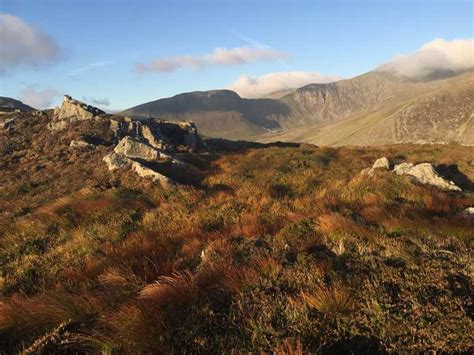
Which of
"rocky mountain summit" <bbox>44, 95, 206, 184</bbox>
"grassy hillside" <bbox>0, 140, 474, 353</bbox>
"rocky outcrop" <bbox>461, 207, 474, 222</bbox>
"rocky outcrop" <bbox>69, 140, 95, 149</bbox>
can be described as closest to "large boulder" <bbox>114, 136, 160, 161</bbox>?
"rocky mountain summit" <bbox>44, 95, 206, 184</bbox>

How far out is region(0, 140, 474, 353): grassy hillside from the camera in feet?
12.3

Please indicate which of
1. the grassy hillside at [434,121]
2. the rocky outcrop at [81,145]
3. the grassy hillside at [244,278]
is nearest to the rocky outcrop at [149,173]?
the grassy hillside at [244,278]

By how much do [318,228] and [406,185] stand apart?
7.45 meters

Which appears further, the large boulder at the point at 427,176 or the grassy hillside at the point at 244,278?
the large boulder at the point at 427,176

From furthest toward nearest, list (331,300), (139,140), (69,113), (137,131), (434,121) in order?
(434,121) < (69,113) < (137,131) < (139,140) < (331,300)

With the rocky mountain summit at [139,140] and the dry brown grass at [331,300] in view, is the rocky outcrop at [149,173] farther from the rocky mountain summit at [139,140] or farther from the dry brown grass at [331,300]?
the dry brown grass at [331,300]

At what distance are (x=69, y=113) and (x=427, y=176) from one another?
2793 cm

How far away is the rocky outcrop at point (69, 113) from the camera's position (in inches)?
1083

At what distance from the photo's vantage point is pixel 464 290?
4582mm

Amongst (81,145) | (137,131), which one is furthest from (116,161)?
(137,131)

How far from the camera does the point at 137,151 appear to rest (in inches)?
774

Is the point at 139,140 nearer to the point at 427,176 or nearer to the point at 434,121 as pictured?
the point at 427,176

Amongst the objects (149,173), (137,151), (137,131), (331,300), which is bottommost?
(331,300)

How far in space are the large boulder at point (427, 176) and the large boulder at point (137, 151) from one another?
13237mm
